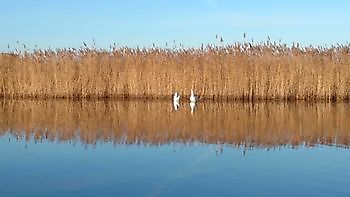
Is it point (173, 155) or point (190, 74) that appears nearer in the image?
point (173, 155)

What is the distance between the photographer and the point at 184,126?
34.0 feet

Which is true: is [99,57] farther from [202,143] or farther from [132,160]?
A: [132,160]

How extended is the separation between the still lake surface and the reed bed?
6416mm

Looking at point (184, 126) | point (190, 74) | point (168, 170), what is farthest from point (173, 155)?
point (190, 74)

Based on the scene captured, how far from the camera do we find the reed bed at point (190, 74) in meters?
18.6

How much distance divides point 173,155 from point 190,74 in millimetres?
11825

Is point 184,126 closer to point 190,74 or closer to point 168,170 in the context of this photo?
point 168,170

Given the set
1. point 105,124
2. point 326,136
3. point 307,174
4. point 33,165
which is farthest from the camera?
point 105,124

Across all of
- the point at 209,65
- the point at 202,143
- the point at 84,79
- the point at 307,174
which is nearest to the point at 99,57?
the point at 84,79

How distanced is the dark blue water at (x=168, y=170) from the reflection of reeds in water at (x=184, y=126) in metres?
0.63

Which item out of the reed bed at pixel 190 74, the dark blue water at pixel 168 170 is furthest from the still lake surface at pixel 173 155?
the reed bed at pixel 190 74

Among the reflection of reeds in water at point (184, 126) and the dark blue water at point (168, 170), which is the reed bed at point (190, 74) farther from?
the dark blue water at point (168, 170)

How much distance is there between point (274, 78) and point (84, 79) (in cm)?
712

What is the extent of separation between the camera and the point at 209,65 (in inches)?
752
